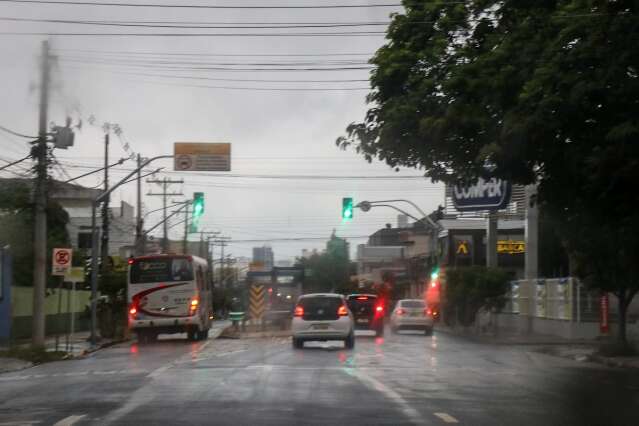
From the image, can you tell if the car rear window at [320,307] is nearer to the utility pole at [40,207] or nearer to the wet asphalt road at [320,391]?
the wet asphalt road at [320,391]

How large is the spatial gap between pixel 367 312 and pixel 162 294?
9.46 metres

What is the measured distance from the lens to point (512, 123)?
1802cm

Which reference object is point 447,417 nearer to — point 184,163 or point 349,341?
point 349,341

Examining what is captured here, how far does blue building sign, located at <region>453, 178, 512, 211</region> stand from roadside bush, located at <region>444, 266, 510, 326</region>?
2.94 meters

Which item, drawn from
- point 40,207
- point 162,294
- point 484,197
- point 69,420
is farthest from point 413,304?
point 69,420

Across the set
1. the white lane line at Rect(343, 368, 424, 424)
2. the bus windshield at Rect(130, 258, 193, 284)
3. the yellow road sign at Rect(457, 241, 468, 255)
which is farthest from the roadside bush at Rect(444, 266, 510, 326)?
the white lane line at Rect(343, 368, 424, 424)

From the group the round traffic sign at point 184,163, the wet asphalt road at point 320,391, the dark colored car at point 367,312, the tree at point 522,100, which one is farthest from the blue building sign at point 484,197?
the tree at point 522,100

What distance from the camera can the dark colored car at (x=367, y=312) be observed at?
143ft

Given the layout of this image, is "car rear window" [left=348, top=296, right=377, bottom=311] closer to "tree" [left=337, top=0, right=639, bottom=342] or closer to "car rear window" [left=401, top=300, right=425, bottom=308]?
"car rear window" [left=401, top=300, right=425, bottom=308]

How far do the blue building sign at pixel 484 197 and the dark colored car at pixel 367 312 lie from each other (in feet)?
21.2

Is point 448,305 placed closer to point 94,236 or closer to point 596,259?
point 94,236

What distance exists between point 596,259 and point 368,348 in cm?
738

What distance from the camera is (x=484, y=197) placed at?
48.3 meters

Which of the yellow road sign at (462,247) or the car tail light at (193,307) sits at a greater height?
the yellow road sign at (462,247)
